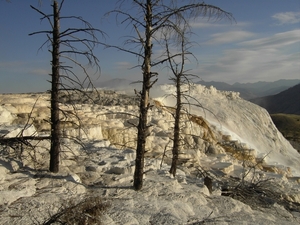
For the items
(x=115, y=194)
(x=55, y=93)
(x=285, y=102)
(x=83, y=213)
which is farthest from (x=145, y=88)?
(x=285, y=102)

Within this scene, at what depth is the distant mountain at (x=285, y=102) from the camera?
112637 mm

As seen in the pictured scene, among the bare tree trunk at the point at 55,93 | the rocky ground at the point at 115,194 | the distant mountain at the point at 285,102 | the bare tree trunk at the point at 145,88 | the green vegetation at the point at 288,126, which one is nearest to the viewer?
the rocky ground at the point at 115,194

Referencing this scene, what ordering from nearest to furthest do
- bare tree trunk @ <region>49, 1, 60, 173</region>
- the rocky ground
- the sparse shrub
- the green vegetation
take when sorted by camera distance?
the sparse shrub < the rocky ground < bare tree trunk @ <region>49, 1, 60, 173</region> < the green vegetation

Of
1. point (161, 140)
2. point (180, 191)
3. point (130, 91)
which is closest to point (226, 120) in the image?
point (130, 91)

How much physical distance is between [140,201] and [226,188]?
3.63m

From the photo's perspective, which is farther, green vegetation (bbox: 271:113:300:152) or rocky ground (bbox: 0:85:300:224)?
green vegetation (bbox: 271:113:300:152)

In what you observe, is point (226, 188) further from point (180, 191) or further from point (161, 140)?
point (161, 140)

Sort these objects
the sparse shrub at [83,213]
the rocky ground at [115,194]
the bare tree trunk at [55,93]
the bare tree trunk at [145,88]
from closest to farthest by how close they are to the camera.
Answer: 1. the sparse shrub at [83,213]
2. the rocky ground at [115,194]
3. the bare tree trunk at [145,88]
4. the bare tree trunk at [55,93]

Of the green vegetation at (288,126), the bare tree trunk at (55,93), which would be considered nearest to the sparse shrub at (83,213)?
the bare tree trunk at (55,93)

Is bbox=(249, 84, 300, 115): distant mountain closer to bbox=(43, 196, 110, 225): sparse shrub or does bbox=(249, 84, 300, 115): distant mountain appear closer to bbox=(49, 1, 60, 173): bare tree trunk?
bbox=(49, 1, 60, 173): bare tree trunk

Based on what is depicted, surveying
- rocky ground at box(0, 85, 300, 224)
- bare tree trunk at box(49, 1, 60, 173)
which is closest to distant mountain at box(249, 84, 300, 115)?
rocky ground at box(0, 85, 300, 224)

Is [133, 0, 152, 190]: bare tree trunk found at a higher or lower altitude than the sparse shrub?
higher

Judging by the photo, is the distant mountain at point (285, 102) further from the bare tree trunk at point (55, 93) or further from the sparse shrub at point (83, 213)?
the sparse shrub at point (83, 213)

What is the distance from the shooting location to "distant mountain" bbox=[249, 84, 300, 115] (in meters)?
113
